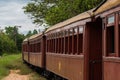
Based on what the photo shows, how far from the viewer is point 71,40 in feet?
48.9

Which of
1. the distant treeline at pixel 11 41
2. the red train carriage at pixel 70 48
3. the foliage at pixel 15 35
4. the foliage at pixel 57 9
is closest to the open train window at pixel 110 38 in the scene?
the red train carriage at pixel 70 48

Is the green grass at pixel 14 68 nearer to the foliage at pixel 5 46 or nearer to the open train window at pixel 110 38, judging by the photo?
the open train window at pixel 110 38

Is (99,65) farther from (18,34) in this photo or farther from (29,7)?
(18,34)

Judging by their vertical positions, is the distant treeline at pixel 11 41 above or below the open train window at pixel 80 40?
above

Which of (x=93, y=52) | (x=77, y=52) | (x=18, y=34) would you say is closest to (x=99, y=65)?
(x=93, y=52)

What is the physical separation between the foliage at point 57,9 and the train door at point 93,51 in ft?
64.0

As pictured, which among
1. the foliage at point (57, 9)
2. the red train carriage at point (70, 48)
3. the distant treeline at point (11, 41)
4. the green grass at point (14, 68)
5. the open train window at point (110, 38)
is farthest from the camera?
the distant treeline at point (11, 41)

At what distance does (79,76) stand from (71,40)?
78.1 inches

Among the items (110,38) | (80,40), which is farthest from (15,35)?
(110,38)

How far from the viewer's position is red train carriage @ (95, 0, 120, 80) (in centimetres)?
967

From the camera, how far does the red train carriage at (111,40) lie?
967 centimetres

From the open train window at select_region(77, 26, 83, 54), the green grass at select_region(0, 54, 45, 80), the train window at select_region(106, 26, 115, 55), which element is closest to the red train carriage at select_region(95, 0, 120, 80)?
the train window at select_region(106, 26, 115, 55)

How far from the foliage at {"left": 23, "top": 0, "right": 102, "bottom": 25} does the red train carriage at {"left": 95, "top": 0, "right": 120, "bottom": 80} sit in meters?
21.4

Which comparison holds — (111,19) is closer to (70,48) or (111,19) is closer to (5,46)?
(70,48)
